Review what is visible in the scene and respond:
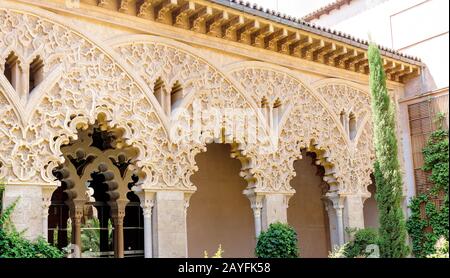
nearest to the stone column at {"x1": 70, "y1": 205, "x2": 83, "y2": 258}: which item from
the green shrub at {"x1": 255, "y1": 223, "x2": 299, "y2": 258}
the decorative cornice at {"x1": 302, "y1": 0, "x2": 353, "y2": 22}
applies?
the green shrub at {"x1": 255, "y1": 223, "x2": 299, "y2": 258}

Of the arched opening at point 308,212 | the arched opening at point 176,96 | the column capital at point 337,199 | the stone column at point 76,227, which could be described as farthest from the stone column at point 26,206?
the arched opening at point 308,212

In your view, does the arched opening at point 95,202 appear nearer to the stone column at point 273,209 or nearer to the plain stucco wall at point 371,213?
the stone column at point 273,209

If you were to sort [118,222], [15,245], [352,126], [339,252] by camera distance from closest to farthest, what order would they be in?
[15,245] < [339,252] < [118,222] < [352,126]

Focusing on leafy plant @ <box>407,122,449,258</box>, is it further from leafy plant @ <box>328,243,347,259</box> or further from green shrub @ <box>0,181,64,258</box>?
green shrub @ <box>0,181,64,258</box>

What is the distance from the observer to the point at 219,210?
15.1 meters

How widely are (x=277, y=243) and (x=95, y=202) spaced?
17.9 ft

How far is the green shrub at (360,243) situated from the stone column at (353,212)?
844mm

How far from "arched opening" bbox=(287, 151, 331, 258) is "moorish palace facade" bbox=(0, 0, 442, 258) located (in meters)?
0.09

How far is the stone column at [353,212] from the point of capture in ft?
44.6

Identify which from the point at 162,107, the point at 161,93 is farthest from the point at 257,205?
the point at 161,93

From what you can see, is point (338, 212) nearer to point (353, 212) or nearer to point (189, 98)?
point (353, 212)

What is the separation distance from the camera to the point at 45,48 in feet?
30.4
